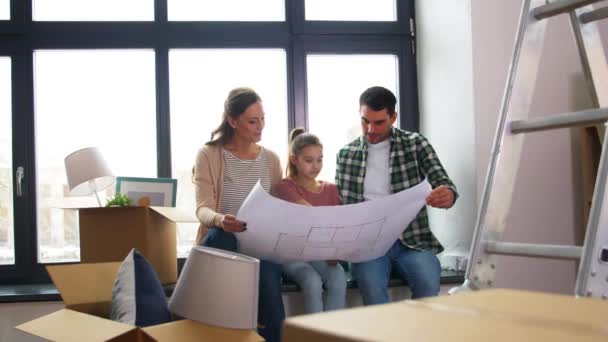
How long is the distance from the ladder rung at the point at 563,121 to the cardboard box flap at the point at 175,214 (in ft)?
3.76

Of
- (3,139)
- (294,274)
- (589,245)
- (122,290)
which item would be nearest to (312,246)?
(294,274)

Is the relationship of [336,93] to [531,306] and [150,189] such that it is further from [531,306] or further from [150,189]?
[531,306]

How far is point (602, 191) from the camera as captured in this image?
1029 millimetres

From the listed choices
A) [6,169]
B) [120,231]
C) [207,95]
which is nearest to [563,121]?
[120,231]

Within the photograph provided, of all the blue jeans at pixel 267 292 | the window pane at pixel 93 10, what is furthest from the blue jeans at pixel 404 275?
the window pane at pixel 93 10

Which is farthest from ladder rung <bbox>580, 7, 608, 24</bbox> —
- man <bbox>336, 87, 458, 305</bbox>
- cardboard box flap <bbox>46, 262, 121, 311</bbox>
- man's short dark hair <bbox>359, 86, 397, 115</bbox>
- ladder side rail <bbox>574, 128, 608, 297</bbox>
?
cardboard box flap <bbox>46, 262, 121, 311</bbox>

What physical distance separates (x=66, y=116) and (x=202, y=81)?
558mm

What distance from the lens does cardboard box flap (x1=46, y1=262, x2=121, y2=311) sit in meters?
1.56

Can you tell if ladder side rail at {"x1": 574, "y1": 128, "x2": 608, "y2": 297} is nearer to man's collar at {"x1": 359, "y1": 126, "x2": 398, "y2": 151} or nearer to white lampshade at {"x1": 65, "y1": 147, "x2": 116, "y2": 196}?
man's collar at {"x1": 359, "y1": 126, "x2": 398, "y2": 151}

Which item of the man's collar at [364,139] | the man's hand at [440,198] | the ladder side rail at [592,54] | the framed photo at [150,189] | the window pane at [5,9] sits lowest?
the man's hand at [440,198]

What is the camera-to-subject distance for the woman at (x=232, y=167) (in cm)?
203

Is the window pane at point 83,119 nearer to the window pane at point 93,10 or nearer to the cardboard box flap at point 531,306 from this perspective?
the window pane at point 93,10

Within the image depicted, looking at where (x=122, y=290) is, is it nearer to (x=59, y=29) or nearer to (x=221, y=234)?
(x=221, y=234)

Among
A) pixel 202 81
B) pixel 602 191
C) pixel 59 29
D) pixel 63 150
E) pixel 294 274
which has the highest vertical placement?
pixel 59 29
